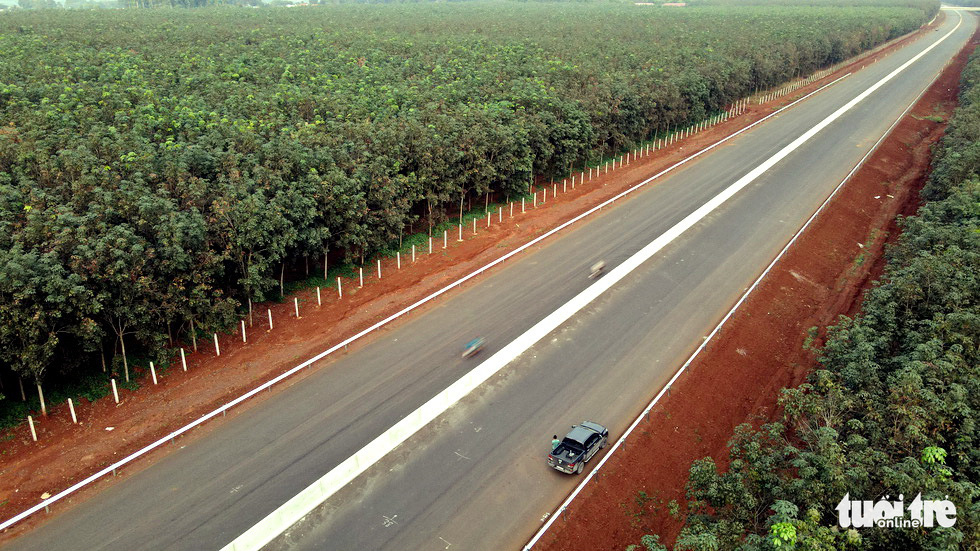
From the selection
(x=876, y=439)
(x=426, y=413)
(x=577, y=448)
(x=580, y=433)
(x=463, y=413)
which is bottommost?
(x=463, y=413)

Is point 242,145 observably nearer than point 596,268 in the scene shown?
Yes

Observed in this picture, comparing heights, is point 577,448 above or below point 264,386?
below

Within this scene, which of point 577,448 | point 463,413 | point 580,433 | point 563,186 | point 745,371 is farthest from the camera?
point 563,186

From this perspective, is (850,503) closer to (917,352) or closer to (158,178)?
(917,352)

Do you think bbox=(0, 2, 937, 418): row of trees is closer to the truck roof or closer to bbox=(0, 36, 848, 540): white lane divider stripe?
bbox=(0, 36, 848, 540): white lane divider stripe

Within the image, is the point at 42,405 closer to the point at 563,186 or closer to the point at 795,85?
the point at 563,186

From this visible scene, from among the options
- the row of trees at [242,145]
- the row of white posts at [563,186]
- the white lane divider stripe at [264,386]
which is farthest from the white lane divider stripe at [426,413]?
the row of trees at [242,145]

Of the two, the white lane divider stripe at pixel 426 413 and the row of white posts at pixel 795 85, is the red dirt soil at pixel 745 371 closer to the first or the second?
the white lane divider stripe at pixel 426 413

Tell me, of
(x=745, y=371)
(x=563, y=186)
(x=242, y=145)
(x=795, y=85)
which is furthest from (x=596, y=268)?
(x=795, y=85)
